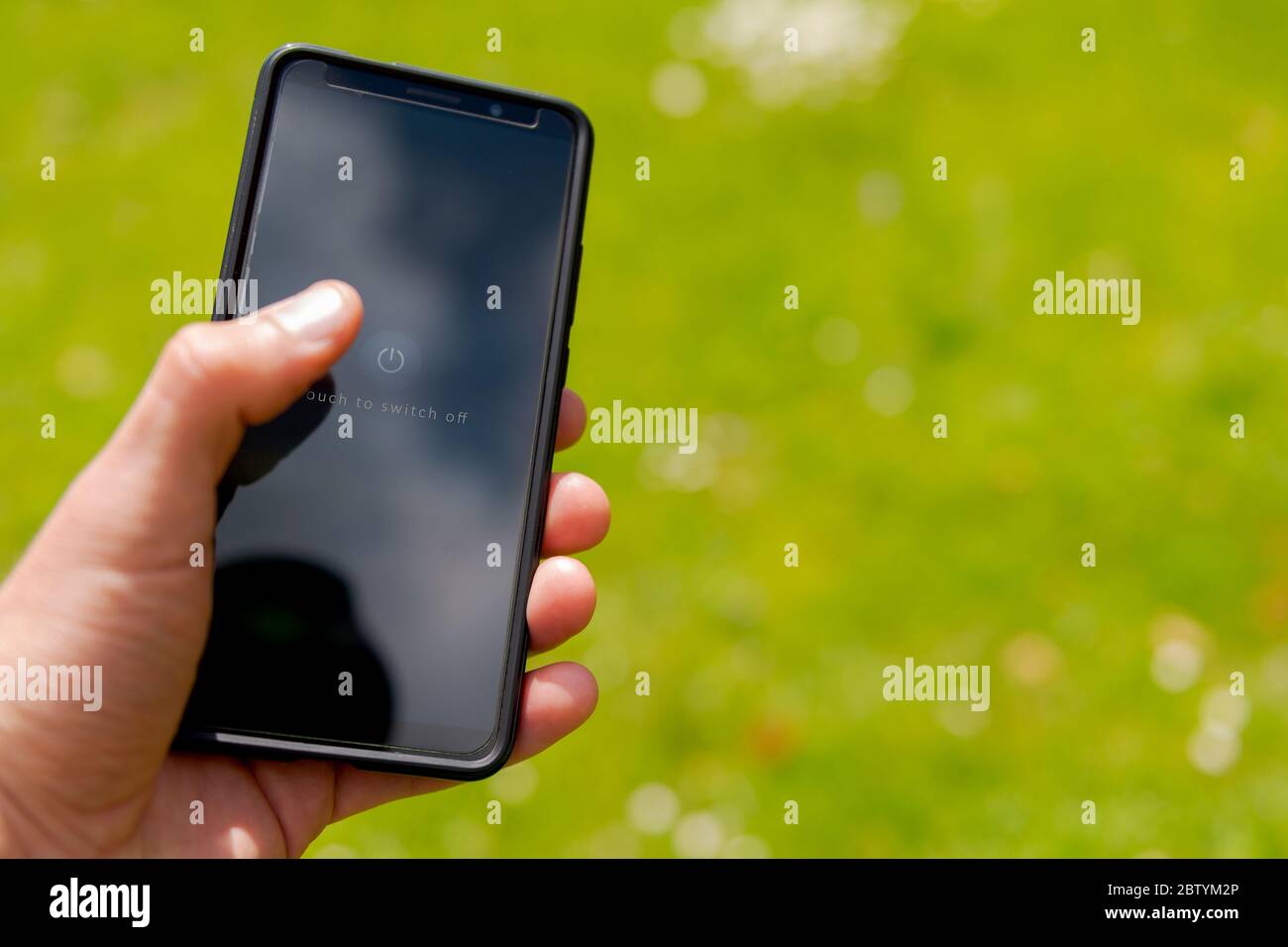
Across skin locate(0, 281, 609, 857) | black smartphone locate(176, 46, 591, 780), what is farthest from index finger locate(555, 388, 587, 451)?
skin locate(0, 281, 609, 857)

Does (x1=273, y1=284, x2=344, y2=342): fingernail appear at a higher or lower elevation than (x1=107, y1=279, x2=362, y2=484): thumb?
higher

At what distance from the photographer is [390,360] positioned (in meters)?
2.06

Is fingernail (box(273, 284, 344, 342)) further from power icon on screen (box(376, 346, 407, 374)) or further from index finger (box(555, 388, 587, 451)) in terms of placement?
index finger (box(555, 388, 587, 451))

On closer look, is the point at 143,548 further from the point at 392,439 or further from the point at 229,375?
the point at 392,439

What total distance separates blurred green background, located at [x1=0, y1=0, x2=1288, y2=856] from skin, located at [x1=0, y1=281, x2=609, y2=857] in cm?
97

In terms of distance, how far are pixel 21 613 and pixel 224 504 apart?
0.37 meters

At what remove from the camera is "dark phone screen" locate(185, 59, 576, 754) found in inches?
76.9

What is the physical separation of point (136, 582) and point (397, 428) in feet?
1.72

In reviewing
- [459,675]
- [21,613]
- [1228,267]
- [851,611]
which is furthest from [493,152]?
[1228,267]

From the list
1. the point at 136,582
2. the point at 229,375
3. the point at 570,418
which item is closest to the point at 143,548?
the point at 136,582

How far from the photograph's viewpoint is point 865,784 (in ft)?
9.18

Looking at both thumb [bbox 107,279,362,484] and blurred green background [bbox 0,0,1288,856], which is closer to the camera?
thumb [bbox 107,279,362,484]

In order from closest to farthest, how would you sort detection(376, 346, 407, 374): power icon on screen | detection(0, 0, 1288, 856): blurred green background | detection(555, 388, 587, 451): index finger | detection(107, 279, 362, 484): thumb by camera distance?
detection(107, 279, 362, 484): thumb, detection(376, 346, 407, 374): power icon on screen, detection(555, 388, 587, 451): index finger, detection(0, 0, 1288, 856): blurred green background

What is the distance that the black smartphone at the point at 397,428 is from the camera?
195 centimetres
